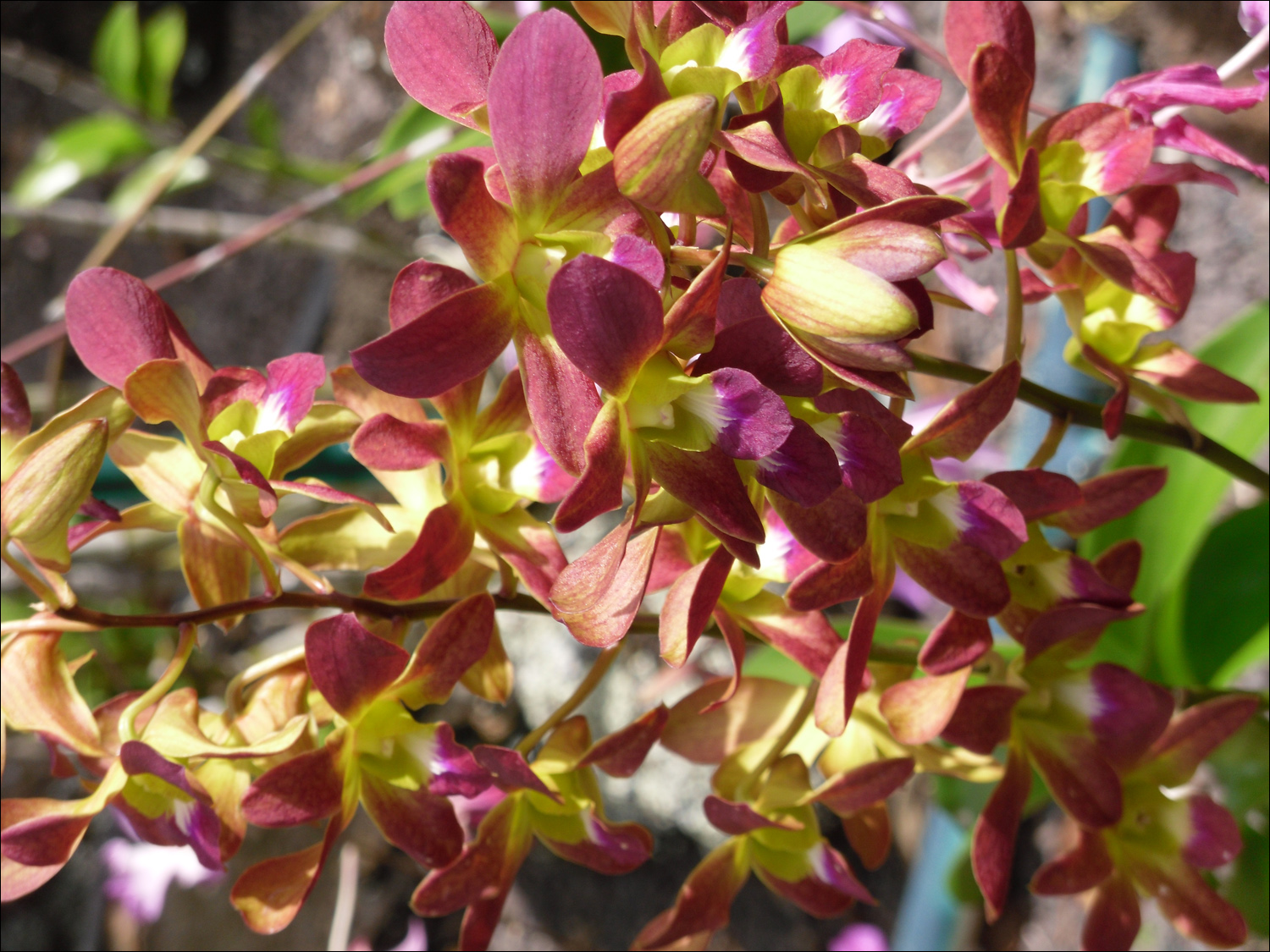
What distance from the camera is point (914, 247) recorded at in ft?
1.03

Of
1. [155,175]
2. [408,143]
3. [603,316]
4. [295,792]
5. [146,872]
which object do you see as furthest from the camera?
[155,175]

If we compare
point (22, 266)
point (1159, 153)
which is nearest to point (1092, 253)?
point (1159, 153)

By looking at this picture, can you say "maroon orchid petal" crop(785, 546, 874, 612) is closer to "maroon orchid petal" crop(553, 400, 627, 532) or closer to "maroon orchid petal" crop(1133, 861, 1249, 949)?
"maroon orchid petal" crop(553, 400, 627, 532)

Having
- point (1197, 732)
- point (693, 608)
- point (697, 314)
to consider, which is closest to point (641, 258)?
point (697, 314)

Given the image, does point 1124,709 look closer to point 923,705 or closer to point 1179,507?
point 923,705

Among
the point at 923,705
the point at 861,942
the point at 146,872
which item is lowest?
the point at 861,942

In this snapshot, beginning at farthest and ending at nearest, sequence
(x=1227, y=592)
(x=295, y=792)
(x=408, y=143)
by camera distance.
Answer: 1. (x=408, y=143)
2. (x=1227, y=592)
3. (x=295, y=792)

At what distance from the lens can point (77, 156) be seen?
1.30 m

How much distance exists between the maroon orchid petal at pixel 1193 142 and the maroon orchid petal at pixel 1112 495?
0.49 ft

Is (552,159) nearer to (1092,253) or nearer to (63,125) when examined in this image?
(1092,253)

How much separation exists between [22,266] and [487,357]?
77.6 inches

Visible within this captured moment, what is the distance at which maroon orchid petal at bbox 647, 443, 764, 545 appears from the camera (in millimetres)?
322

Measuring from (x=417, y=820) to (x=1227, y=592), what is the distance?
67cm

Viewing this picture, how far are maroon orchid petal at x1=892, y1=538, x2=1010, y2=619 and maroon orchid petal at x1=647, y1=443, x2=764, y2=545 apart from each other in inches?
4.9
